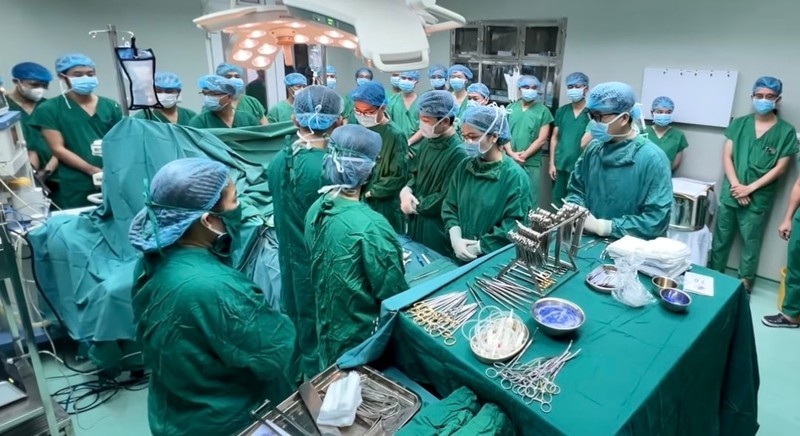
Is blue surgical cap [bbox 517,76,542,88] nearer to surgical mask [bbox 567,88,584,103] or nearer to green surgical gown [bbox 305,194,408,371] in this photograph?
surgical mask [bbox 567,88,584,103]

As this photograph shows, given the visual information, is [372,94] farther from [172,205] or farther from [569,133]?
[569,133]

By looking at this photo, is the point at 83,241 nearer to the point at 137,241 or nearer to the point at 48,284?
the point at 48,284

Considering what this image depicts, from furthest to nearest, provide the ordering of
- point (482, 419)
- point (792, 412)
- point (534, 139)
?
point (534, 139)
point (792, 412)
point (482, 419)

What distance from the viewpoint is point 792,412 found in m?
2.54

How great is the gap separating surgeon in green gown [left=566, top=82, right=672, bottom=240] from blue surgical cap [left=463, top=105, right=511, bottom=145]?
0.47m

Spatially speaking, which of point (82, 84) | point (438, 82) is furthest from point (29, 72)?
point (438, 82)

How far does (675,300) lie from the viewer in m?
1.65

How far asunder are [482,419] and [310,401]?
0.48m

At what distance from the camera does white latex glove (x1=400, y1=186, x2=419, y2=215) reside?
3170mm

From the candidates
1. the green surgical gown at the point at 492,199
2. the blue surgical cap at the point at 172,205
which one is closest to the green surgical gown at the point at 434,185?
the green surgical gown at the point at 492,199

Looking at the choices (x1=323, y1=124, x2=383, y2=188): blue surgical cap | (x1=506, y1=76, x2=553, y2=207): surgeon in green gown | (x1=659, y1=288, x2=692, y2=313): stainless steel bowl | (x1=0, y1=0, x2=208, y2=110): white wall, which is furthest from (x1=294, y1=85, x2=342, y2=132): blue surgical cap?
(x1=0, y1=0, x2=208, y2=110): white wall

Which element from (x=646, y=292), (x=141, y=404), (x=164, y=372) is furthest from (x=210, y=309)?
(x=141, y=404)

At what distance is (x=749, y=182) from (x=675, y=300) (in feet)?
9.23

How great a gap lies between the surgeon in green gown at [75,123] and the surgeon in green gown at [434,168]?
243 centimetres
